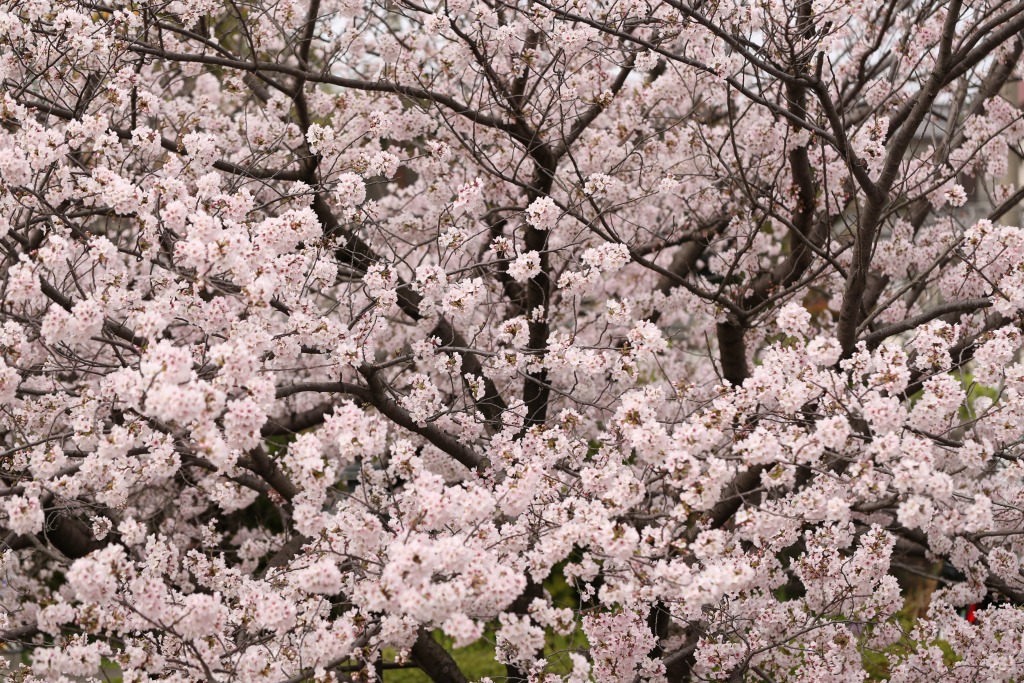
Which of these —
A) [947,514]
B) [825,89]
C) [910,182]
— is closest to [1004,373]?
[947,514]

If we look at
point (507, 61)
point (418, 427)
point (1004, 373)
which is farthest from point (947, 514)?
point (507, 61)

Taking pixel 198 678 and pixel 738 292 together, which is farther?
pixel 738 292

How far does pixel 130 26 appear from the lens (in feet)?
17.3

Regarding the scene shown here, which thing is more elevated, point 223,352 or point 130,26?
point 130,26

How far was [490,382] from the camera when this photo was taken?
6152 mm

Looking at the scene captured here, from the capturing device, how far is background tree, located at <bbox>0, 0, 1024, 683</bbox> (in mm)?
3701

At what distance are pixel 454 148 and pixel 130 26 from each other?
2.45 metres

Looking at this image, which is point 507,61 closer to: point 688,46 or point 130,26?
point 688,46

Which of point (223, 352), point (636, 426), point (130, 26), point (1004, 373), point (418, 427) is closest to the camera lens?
point (223, 352)

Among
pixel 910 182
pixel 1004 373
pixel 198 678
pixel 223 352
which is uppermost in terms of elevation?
pixel 910 182

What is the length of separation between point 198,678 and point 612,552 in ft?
6.08

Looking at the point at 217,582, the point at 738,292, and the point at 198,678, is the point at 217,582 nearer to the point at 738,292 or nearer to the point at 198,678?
the point at 198,678

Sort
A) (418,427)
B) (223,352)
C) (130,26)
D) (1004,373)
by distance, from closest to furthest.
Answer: (223,352) → (1004,373) → (418,427) → (130,26)

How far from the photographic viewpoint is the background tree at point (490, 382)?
3.70 meters
